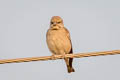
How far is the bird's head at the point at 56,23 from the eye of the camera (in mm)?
12258

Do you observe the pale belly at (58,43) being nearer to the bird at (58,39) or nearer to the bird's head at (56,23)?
the bird at (58,39)

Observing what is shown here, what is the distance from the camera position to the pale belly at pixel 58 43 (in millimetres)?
11906

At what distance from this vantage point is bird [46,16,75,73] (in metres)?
11.9

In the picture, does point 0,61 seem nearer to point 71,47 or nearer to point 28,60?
point 28,60

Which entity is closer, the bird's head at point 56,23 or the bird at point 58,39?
Result: the bird at point 58,39

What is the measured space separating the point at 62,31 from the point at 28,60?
4302 millimetres

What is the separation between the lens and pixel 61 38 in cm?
1201

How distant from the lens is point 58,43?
1193 centimetres

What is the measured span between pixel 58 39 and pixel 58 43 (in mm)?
109

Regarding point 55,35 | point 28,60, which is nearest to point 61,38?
point 55,35

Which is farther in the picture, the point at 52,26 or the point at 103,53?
the point at 52,26

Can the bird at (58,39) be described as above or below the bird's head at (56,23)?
below

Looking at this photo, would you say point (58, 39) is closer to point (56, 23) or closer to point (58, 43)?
point (58, 43)

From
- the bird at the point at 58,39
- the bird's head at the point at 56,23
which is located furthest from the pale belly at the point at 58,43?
the bird's head at the point at 56,23
